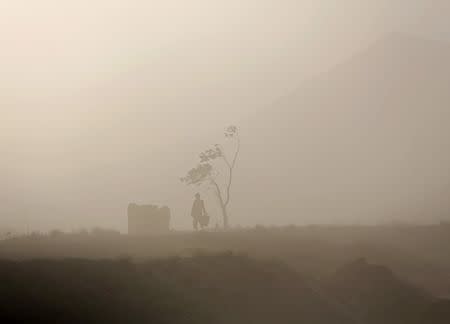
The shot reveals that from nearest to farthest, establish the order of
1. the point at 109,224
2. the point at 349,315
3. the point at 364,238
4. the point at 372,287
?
1. the point at 349,315
2. the point at 372,287
3. the point at 364,238
4. the point at 109,224

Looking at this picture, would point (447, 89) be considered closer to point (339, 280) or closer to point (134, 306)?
point (339, 280)

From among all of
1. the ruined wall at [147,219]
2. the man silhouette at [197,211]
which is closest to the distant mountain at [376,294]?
the man silhouette at [197,211]

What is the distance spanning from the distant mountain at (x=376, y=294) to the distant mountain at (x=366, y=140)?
17.5 ft

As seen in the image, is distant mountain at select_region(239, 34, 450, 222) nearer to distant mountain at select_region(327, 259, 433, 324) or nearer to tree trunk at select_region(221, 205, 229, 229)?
tree trunk at select_region(221, 205, 229, 229)

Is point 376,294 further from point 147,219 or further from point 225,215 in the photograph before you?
point 225,215

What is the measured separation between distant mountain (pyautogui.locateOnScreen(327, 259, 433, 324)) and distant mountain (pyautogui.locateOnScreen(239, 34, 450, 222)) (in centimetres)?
533

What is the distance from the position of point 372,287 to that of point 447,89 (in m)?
19.2

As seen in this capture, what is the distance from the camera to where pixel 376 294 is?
549 inches

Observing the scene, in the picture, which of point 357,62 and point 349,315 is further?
point 357,62

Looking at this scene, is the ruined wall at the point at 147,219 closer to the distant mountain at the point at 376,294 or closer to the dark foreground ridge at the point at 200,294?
the dark foreground ridge at the point at 200,294

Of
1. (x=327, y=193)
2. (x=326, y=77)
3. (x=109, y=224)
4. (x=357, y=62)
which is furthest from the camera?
(x=326, y=77)

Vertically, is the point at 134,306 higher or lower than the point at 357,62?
lower

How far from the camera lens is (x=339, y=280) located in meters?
14.4

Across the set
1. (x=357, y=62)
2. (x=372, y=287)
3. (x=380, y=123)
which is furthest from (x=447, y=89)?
(x=372, y=287)
